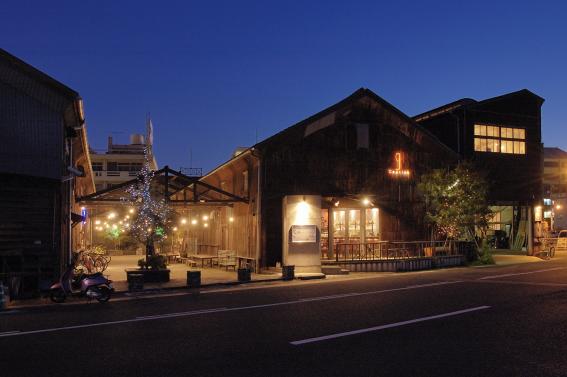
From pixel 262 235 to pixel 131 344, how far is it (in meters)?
15.0

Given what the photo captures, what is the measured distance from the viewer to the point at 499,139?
107 ft

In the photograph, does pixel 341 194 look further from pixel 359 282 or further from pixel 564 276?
pixel 564 276

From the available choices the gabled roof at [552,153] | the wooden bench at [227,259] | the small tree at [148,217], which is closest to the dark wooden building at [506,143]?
the wooden bench at [227,259]

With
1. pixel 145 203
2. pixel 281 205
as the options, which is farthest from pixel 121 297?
pixel 281 205

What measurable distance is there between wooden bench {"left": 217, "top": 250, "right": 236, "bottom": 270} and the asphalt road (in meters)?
9.46

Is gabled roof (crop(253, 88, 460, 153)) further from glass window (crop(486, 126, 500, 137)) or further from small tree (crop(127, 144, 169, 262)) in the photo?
glass window (crop(486, 126, 500, 137))

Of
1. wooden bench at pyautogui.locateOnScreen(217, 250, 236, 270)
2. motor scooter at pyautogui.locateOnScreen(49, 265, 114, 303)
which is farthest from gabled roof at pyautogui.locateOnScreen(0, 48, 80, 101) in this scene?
wooden bench at pyautogui.locateOnScreen(217, 250, 236, 270)

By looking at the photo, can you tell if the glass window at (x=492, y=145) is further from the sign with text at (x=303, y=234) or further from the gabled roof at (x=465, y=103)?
the sign with text at (x=303, y=234)

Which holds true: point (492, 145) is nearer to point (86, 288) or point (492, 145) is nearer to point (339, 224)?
point (339, 224)

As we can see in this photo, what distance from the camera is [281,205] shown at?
24297 millimetres

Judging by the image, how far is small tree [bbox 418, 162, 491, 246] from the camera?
86.9 feet

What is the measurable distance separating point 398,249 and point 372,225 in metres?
1.74

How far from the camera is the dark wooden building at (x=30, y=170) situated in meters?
16.5

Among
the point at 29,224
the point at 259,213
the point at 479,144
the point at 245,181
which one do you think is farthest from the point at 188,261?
the point at 479,144
